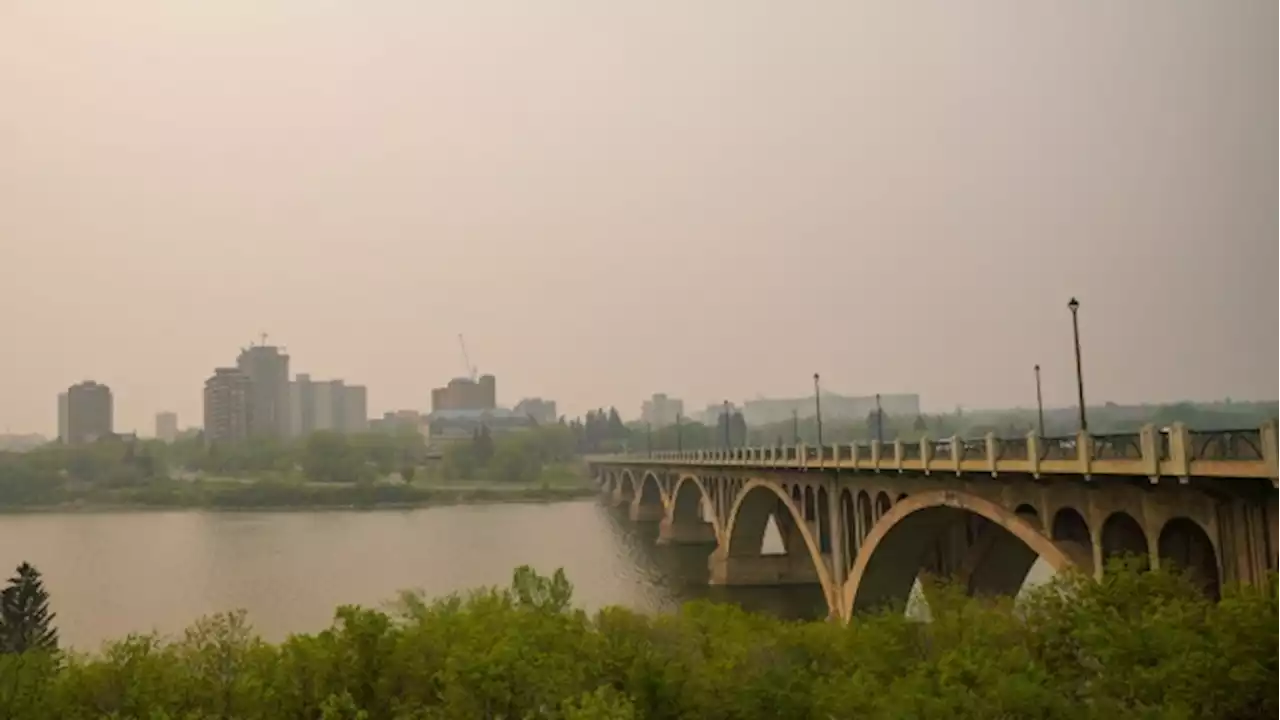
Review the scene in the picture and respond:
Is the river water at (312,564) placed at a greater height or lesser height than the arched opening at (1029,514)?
lesser

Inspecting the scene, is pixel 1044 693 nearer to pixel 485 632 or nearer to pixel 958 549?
pixel 485 632

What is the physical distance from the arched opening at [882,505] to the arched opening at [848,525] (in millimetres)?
2401

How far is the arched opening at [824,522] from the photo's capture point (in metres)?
41.8

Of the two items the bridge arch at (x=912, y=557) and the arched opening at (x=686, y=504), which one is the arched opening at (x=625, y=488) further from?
the bridge arch at (x=912, y=557)

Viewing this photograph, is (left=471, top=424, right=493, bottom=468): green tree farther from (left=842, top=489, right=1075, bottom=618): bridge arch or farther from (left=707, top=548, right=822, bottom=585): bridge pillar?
(left=842, top=489, right=1075, bottom=618): bridge arch

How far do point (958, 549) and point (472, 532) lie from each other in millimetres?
56940

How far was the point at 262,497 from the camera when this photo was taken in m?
A: 127

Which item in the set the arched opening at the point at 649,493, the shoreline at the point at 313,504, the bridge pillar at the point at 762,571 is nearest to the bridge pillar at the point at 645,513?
the arched opening at the point at 649,493

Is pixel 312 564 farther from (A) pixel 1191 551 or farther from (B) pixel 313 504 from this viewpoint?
(B) pixel 313 504

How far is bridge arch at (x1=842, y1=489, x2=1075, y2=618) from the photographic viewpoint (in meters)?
32.8

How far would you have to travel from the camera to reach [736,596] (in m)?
53.5

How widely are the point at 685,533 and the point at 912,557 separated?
155 ft

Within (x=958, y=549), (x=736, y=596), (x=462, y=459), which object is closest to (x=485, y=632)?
(x=958, y=549)

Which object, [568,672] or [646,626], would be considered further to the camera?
[646,626]
